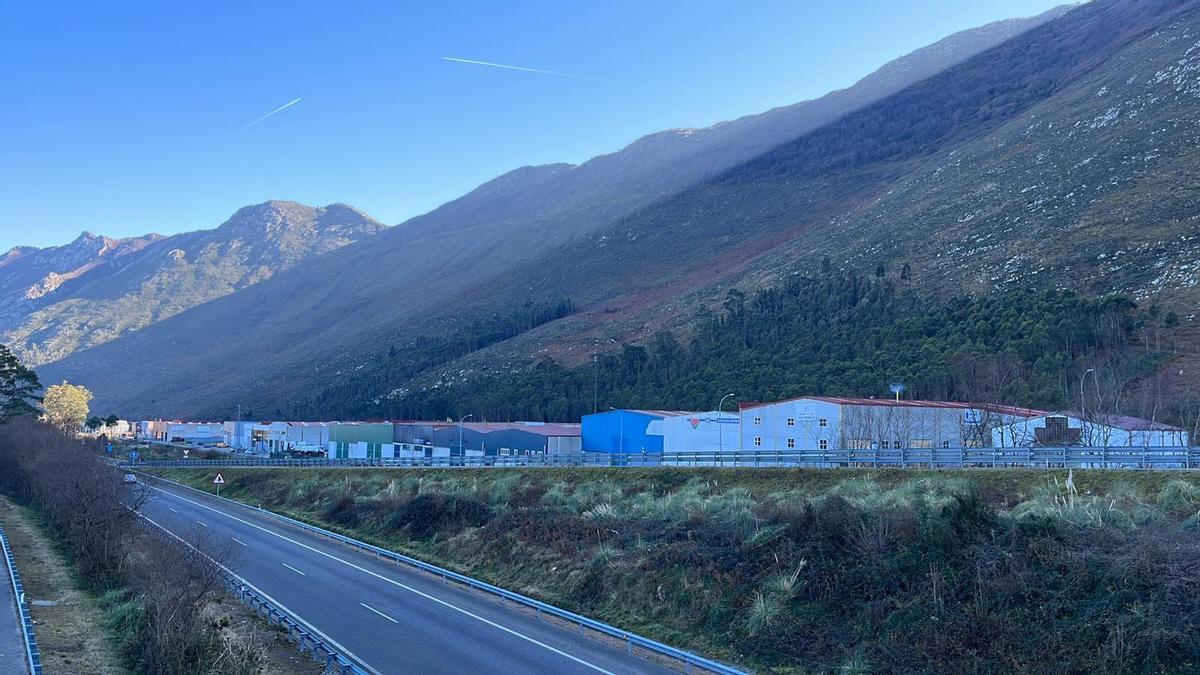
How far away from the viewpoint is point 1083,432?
4028 cm

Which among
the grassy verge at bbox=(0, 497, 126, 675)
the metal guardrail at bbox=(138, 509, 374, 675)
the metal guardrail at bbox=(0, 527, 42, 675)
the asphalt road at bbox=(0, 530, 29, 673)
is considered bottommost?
the metal guardrail at bbox=(138, 509, 374, 675)

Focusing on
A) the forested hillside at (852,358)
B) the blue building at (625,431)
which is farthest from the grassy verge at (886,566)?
the forested hillside at (852,358)

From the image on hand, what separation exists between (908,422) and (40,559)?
40.2 meters

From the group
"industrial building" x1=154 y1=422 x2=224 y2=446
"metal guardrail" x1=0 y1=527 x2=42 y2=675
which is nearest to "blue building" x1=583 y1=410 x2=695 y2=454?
"metal guardrail" x1=0 y1=527 x2=42 y2=675

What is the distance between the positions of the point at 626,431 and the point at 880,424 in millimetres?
24057

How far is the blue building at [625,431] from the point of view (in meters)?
62.2

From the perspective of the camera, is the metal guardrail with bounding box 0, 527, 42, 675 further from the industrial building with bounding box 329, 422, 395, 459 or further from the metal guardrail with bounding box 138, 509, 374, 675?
the industrial building with bounding box 329, 422, 395, 459

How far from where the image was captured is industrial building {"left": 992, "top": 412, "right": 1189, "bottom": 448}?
41000mm

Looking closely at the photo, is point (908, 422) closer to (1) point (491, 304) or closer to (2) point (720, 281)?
(2) point (720, 281)

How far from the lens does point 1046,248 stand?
86.8 m

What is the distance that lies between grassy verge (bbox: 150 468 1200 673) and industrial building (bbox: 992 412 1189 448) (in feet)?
55.9

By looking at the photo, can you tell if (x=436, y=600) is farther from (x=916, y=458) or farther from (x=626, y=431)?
(x=626, y=431)

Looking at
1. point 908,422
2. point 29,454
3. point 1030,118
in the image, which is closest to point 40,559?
point 29,454

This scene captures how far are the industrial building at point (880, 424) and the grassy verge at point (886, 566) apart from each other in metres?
14.1
